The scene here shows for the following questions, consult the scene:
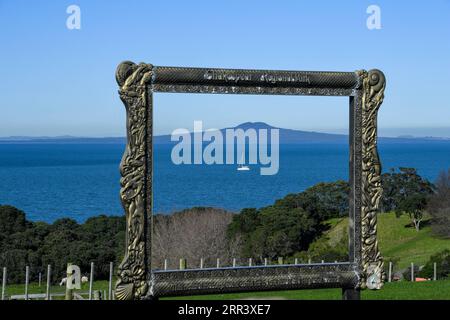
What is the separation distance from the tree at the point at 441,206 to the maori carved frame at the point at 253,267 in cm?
381

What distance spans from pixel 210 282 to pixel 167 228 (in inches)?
30.0

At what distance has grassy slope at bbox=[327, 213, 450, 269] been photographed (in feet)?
34.3

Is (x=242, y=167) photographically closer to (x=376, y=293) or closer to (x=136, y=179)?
(x=136, y=179)

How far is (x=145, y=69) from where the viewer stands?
834 cm

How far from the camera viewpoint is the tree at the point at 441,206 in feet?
43.3

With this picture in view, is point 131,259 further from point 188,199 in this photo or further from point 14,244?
point 14,244

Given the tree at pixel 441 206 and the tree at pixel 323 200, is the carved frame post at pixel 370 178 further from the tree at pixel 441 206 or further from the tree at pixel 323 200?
the tree at pixel 441 206

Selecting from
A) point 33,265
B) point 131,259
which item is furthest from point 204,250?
point 33,265

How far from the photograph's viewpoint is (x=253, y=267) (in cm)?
873

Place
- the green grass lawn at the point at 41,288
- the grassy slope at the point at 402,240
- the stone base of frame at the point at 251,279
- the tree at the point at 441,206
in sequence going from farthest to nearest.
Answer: the tree at the point at 441,206, the green grass lawn at the point at 41,288, the grassy slope at the point at 402,240, the stone base of frame at the point at 251,279

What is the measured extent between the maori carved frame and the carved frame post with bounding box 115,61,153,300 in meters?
0.01

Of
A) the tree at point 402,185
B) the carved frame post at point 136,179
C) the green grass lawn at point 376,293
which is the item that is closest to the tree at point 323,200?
the green grass lawn at point 376,293

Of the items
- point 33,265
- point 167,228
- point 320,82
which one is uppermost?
point 320,82
